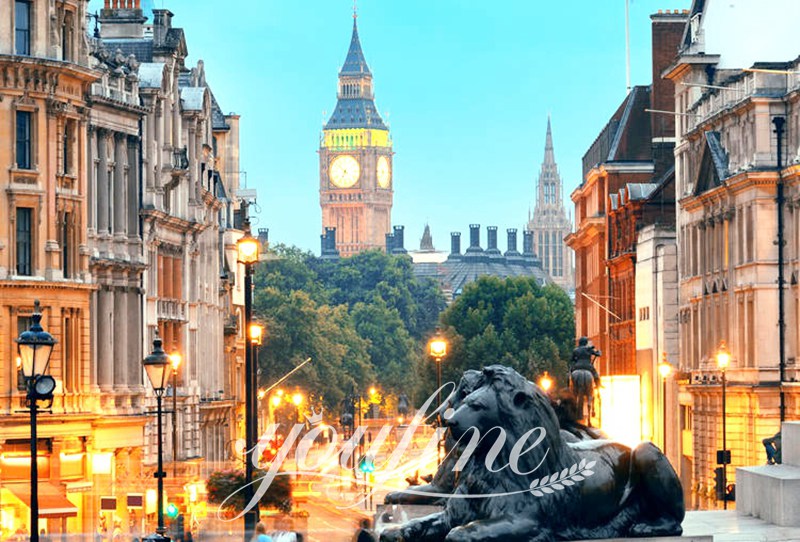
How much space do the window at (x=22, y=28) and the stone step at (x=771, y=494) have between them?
3791cm

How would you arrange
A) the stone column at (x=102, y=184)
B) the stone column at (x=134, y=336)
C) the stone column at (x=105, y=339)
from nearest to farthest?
1. the stone column at (x=105, y=339)
2. the stone column at (x=102, y=184)
3. the stone column at (x=134, y=336)

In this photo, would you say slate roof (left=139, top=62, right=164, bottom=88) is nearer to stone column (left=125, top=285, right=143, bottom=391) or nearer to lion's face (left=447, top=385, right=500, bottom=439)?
stone column (left=125, top=285, right=143, bottom=391)

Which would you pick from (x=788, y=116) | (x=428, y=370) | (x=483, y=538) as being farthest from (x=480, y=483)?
(x=428, y=370)

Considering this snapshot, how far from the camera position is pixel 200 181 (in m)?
90.9

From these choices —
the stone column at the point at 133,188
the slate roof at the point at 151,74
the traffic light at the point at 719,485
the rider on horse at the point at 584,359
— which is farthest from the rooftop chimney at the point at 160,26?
the rider on horse at the point at 584,359

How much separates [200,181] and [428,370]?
230 feet

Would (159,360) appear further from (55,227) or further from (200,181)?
(200,181)

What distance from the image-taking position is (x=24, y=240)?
62.2 m

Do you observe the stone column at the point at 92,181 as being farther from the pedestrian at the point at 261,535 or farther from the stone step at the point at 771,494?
the stone step at the point at 771,494

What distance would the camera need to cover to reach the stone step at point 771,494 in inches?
966

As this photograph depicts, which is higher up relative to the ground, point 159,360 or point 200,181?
point 200,181

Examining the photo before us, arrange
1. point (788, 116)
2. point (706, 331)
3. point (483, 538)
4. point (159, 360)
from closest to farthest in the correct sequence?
point (483, 538) < point (159, 360) < point (788, 116) < point (706, 331)

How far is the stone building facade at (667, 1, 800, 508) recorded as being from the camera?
76750 millimetres

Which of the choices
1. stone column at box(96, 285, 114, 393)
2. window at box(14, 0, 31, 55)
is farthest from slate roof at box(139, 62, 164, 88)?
window at box(14, 0, 31, 55)
